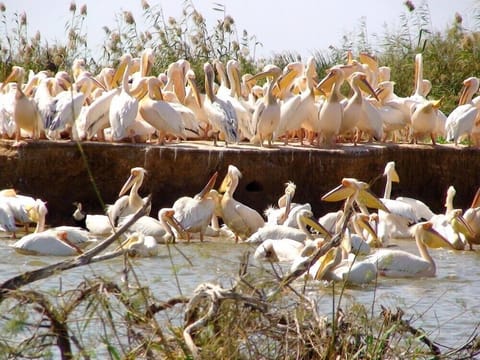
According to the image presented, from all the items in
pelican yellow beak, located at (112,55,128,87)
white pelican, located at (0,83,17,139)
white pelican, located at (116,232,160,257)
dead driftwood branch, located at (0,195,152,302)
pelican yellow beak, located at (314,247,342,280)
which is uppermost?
pelican yellow beak, located at (112,55,128,87)

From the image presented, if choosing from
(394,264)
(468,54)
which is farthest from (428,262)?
(468,54)

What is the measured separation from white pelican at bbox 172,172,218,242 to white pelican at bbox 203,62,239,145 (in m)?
1.38

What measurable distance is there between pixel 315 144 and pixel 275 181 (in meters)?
0.98

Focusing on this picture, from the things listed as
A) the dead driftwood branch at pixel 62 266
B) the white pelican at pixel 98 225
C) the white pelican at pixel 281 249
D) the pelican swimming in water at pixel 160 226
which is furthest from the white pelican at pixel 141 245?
the dead driftwood branch at pixel 62 266

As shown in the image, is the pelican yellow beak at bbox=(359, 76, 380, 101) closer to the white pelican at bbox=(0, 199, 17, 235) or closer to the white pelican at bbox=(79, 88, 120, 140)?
the white pelican at bbox=(79, 88, 120, 140)

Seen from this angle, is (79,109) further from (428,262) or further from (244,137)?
(428,262)

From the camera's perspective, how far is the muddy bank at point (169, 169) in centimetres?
1213

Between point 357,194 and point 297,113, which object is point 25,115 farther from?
point 357,194

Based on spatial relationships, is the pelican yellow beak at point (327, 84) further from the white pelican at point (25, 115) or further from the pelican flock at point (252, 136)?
the white pelican at point (25, 115)

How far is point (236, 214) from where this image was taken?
11453 mm

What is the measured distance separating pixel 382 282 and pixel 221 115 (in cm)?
399

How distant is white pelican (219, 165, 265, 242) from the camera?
1121cm

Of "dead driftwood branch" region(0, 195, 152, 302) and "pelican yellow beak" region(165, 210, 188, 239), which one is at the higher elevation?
"dead driftwood branch" region(0, 195, 152, 302)

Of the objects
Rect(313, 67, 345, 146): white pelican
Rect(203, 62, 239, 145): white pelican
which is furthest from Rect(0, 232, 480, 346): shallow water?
Rect(313, 67, 345, 146): white pelican
